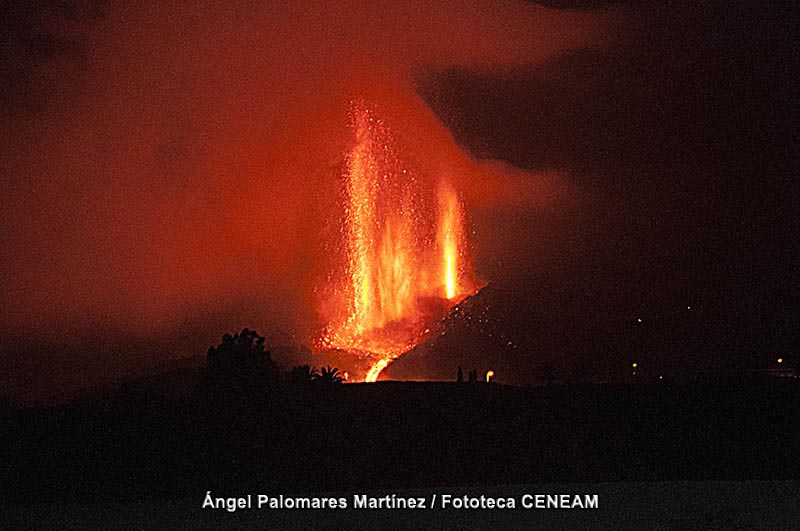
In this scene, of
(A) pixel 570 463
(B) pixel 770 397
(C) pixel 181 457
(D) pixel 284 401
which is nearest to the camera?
(C) pixel 181 457

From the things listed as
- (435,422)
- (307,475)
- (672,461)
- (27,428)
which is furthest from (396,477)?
(27,428)

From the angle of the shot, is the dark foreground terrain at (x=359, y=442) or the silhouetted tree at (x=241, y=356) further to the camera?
the silhouetted tree at (x=241, y=356)

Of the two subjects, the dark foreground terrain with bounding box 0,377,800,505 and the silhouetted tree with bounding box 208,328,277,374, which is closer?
the dark foreground terrain with bounding box 0,377,800,505

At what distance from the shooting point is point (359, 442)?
113 feet

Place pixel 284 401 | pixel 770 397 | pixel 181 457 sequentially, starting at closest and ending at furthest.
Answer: pixel 181 457, pixel 284 401, pixel 770 397

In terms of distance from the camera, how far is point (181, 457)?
3123 cm

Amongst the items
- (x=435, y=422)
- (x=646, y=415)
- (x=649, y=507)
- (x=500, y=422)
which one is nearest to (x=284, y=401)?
(x=435, y=422)

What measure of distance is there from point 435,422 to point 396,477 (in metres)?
5.27

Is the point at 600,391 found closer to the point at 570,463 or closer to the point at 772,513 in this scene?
the point at 570,463

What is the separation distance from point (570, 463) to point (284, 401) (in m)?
10.3

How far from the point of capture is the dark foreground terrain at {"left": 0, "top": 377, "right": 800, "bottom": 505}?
100ft

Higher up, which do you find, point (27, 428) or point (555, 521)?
point (27, 428)

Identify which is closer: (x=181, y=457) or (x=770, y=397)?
(x=181, y=457)

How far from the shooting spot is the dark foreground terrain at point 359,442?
3055 cm
